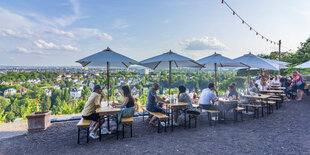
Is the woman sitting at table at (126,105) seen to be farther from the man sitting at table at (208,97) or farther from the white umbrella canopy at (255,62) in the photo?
the white umbrella canopy at (255,62)

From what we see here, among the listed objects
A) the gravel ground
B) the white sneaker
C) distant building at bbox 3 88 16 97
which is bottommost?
distant building at bbox 3 88 16 97

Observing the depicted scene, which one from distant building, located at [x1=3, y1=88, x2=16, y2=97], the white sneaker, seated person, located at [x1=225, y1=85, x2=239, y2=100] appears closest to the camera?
the white sneaker

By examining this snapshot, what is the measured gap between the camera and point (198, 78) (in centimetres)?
8881

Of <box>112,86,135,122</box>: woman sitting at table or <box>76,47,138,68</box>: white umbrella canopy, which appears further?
<box>76,47,138,68</box>: white umbrella canopy

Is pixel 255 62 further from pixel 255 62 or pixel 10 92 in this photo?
pixel 10 92

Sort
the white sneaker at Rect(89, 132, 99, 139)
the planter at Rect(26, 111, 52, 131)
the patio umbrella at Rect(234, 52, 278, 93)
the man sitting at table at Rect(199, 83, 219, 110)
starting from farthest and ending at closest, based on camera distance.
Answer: the patio umbrella at Rect(234, 52, 278, 93), the man sitting at table at Rect(199, 83, 219, 110), the planter at Rect(26, 111, 52, 131), the white sneaker at Rect(89, 132, 99, 139)

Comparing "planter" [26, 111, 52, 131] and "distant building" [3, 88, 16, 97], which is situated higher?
"planter" [26, 111, 52, 131]

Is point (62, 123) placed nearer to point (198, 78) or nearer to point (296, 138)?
point (296, 138)

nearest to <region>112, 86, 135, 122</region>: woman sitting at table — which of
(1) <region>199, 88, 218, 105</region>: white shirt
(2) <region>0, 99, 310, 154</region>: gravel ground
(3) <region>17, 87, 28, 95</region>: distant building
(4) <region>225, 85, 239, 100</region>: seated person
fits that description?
(2) <region>0, 99, 310, 154</region>: gravel ground

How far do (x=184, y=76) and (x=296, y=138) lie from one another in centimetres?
9332

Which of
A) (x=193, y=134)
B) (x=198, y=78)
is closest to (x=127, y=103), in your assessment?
(x=193, y=134)

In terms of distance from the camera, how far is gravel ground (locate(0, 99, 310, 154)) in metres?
3.70

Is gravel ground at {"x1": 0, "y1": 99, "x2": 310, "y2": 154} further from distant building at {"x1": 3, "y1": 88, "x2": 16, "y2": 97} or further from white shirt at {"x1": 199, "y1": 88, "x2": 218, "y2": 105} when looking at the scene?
distant building at {"x1": 3, "y1": 88, "x2": 16, "y2": 97}

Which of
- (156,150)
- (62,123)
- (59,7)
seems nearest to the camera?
(156,150)
